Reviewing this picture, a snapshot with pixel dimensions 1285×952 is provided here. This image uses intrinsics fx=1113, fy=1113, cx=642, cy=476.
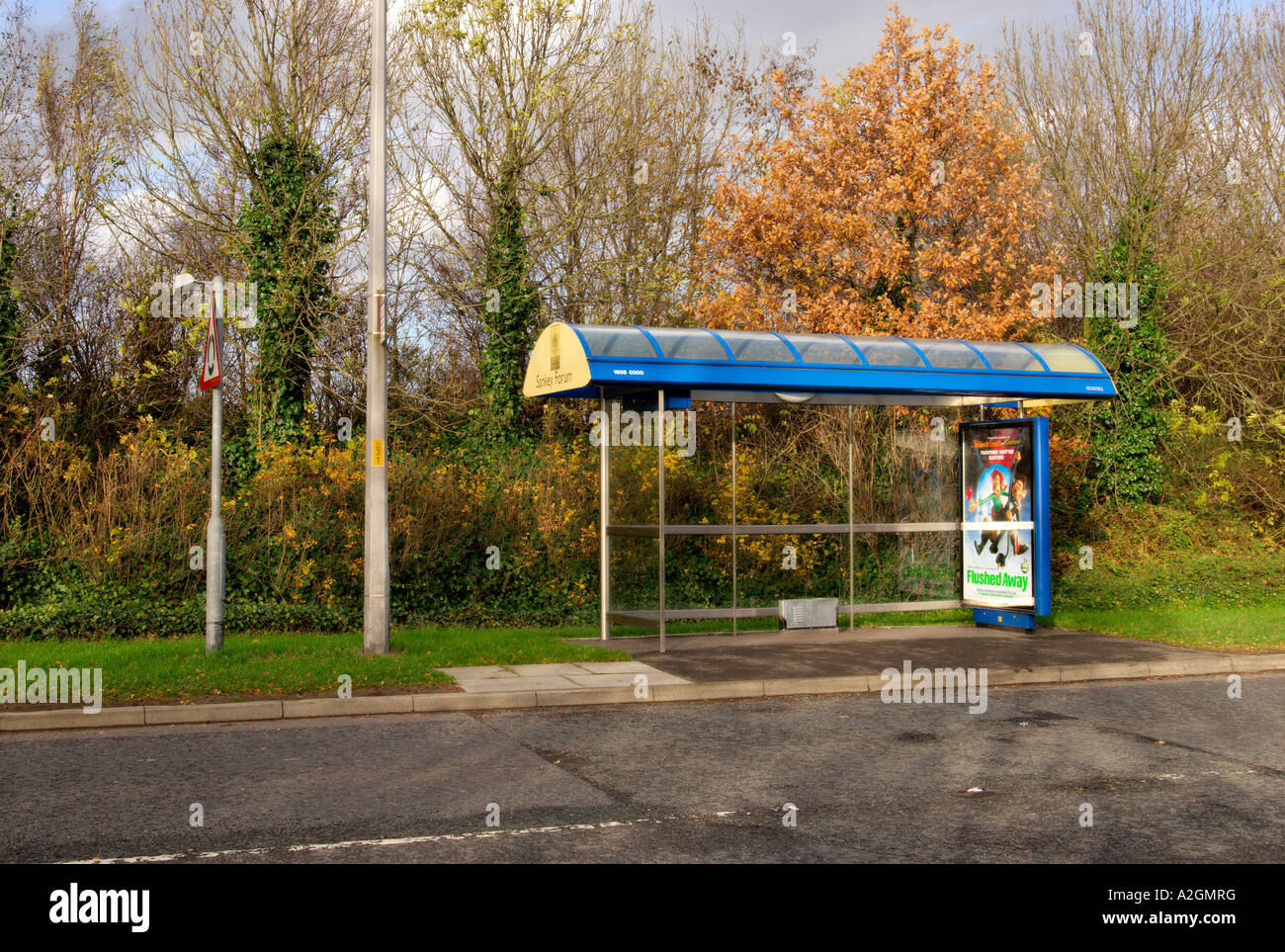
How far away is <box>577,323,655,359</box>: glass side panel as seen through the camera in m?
11.7

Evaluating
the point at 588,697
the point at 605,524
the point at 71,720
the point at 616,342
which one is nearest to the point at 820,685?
the point at 588,697

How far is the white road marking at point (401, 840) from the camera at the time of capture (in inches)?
207

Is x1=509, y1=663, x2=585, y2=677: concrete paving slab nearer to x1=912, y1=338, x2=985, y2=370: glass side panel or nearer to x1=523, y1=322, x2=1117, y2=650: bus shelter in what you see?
x1=523, y1=322, x2=1117, y2=650: bus shelter

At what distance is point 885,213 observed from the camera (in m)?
22.4

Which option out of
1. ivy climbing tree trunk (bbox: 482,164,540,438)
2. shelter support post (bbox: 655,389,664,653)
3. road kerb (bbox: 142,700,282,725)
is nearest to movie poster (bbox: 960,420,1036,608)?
shelter support post (bbox: 655,389,664,653)

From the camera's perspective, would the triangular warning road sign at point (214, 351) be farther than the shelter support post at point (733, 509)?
No

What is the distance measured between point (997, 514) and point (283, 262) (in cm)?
1218

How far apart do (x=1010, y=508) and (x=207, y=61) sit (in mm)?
14746

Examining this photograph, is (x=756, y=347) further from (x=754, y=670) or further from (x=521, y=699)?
(x=521, y=699)

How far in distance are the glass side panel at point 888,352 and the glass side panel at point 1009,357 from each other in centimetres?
95

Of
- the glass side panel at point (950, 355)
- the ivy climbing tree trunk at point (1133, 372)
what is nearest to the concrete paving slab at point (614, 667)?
the glass side panel at point (950, 355)

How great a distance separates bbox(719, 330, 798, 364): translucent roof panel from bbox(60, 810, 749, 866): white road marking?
277 inches

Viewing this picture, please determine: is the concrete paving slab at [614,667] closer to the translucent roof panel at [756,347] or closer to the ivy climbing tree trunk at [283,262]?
the translucent roof panel at [756,347]

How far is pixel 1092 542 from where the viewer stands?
66.6 ft
